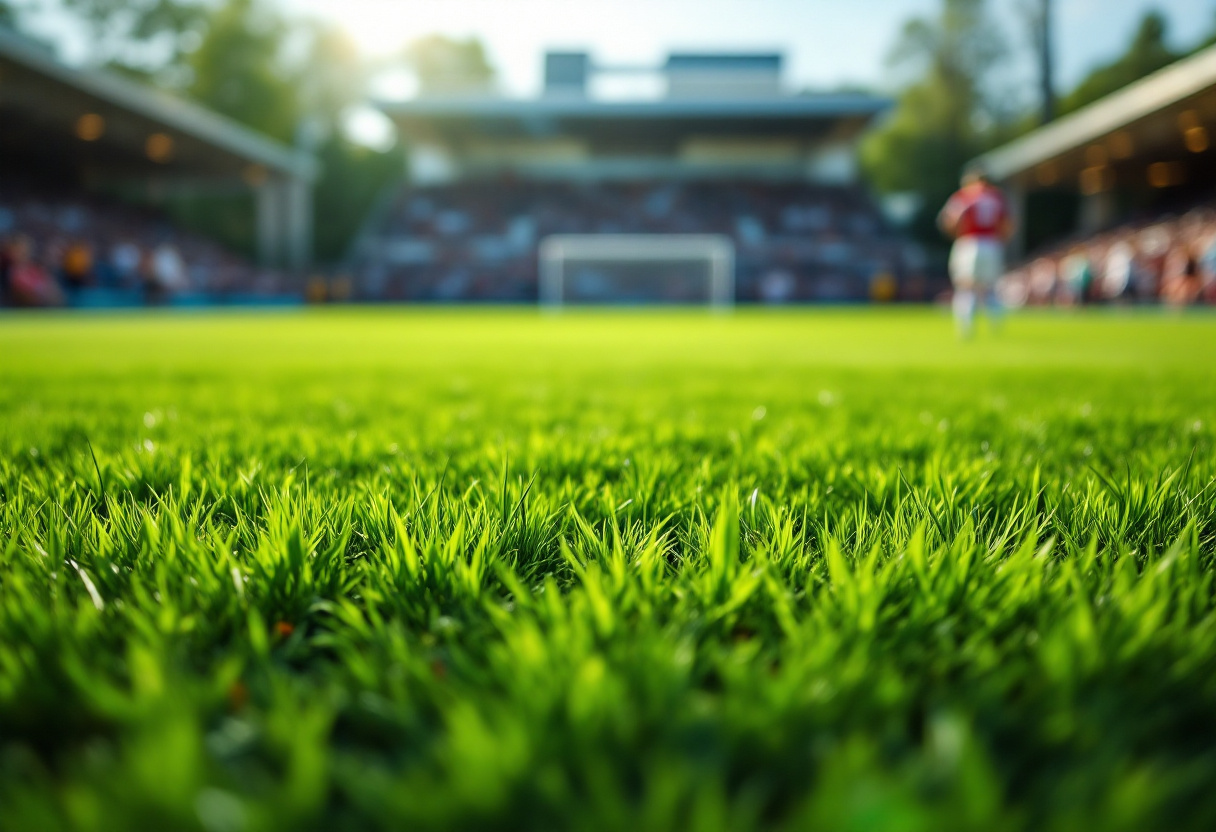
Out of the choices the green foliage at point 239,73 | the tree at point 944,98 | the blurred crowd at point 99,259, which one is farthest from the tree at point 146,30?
the tree at point 944,98

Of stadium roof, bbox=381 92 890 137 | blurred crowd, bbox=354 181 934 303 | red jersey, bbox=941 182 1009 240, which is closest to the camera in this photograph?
red jersey, bbox=941 182 1009 240

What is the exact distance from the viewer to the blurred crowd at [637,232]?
3472 cm

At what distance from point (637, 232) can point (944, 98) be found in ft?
82.1

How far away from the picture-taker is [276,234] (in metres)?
37.7

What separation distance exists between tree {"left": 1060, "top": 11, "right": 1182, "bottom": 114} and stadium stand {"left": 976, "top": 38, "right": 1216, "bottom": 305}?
8.82 metres

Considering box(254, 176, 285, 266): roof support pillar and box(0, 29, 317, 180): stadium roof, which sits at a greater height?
box(0, 29, 317, 180): stadium roof

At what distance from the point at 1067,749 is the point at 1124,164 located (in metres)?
39.7

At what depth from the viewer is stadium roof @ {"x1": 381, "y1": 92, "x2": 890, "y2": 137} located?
34500 millimetres

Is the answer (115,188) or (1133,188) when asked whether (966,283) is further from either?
(115,188)

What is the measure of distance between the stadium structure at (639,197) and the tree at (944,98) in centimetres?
927

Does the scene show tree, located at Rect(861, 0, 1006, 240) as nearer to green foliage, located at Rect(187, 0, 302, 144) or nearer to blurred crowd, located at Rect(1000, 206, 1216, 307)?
blurred crowd, located at Rect(1000, 206, 1216, 307)

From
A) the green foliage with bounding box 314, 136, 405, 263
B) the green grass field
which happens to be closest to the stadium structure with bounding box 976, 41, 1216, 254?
the green grass field

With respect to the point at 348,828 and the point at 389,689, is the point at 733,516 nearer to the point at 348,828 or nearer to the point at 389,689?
the point at 389,689

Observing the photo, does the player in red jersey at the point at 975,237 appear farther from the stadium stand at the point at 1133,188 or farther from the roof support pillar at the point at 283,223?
the roof support pillar at the point at 283,223
